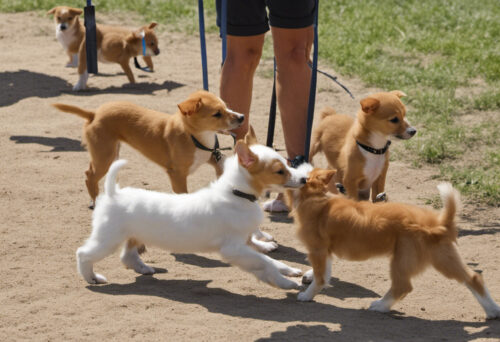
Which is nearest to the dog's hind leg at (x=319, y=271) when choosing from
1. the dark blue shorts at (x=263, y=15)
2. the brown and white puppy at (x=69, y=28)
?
the dark blue shorts at (x=263, y=15)

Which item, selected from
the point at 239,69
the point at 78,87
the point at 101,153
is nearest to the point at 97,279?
the point at 101,153

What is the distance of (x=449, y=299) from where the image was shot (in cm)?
451

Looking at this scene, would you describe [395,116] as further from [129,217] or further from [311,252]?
[129,217]

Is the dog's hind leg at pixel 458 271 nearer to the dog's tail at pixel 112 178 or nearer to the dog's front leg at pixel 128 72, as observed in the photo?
the dog's tail at pixel 112 178

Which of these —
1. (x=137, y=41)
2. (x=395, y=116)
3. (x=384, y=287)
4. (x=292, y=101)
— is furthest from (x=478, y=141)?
(x=137, y=41)

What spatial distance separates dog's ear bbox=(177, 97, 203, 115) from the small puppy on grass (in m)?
5.36

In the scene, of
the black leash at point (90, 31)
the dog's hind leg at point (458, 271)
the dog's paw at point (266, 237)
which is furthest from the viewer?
the black leash at point (90, 31)

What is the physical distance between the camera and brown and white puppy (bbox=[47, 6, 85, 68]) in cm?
1041

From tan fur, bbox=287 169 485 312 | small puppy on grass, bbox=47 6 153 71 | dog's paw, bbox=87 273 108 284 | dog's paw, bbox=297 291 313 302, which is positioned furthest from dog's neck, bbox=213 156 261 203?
small puppy on grass, bbox=47 6 153 71

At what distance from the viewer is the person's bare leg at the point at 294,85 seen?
19.3 feet

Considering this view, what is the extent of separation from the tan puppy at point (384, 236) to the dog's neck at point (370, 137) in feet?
4.81

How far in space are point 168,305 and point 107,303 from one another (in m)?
0.35

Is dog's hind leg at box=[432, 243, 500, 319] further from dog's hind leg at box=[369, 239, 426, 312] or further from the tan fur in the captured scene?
dog's hind leg at box=[369, 239, 426, 312]

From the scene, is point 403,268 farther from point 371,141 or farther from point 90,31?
point 90,31
